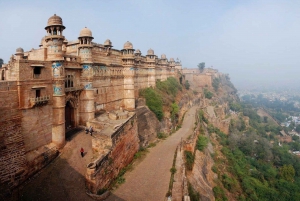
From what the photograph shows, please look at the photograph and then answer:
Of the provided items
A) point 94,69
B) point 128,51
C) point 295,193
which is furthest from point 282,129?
point 94,69

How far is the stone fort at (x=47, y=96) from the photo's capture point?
11.4 m

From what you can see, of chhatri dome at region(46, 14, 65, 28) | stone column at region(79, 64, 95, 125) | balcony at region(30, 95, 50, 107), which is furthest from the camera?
stone column at region(79, 64, 95, 125)

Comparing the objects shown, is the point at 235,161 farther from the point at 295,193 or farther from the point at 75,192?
the point at 75,192

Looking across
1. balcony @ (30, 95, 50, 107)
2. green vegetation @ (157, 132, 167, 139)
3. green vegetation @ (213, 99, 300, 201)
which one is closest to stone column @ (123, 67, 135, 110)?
green vegetation @ (157, 132, 167, 139)

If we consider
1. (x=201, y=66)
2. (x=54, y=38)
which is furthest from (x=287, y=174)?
(x=201, y=66)

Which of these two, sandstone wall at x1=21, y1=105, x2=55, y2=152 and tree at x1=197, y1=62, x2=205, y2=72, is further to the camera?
tree at x1=197, y1=62, x2=205, y2=72

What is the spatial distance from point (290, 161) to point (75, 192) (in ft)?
144

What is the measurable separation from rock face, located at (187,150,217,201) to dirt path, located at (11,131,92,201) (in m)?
9.44

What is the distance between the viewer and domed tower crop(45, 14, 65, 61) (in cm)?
1423

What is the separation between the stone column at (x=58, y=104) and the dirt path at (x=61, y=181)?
→ 995 millimetres

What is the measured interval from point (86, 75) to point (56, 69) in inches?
171

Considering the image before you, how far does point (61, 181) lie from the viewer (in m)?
11.9

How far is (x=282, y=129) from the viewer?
72.6 m

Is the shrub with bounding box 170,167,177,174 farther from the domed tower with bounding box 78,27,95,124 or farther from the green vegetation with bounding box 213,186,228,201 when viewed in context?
the domed tower with bounding box 78,27,95,124
